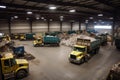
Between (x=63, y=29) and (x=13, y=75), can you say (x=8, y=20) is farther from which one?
(x=13, y=75)

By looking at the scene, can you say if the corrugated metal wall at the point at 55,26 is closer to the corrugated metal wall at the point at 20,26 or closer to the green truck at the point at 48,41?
the corrugated metal wall at the point at 20,26

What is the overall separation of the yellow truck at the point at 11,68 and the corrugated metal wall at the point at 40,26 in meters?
31.4

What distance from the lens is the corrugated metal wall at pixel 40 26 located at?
4184 centimetres

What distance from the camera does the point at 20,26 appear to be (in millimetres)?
39156

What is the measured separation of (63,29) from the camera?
49.7 meters

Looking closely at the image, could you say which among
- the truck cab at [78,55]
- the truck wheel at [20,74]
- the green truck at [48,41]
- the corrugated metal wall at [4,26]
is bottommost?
the truck wheel at [20,74]

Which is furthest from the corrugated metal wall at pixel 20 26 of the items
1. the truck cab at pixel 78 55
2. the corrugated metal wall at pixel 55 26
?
the truck cab at pixel 78 55

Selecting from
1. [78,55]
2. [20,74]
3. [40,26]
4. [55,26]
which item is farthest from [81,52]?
[55,26]

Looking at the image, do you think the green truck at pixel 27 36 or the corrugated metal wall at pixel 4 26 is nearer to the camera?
the green truck at pixel 27 36

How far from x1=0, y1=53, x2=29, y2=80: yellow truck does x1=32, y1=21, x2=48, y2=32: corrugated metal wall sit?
31368 mm

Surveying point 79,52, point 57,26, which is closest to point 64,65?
point 79,52

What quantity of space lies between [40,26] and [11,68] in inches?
1307

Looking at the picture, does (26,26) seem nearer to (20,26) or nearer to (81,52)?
(20,26)

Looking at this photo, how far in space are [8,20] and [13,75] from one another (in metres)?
29.6
